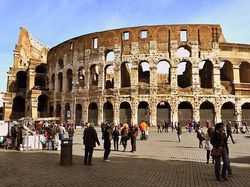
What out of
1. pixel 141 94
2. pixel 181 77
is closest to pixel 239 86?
pixel 181 77

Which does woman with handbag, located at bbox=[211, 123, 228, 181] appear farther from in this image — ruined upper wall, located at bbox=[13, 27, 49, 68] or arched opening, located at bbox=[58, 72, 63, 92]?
ruined upper wall, located at bbox=[13, 27, 49, 68]

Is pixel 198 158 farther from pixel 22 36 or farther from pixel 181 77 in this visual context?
pixel 22 36

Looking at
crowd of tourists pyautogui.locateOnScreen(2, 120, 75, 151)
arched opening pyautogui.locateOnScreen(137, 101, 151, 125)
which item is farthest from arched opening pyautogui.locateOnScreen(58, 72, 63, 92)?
crowd of tourists pyautogui.locateOnScreen(2, 120, 75, 151)

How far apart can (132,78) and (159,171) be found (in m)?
24.5

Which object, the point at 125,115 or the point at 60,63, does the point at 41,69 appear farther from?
the point at 125,115

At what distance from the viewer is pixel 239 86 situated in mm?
32344

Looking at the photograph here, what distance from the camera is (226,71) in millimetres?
34812

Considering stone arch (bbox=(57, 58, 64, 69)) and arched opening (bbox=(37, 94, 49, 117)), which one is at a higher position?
stone arch (bbox=(57, 58, 64, 69))

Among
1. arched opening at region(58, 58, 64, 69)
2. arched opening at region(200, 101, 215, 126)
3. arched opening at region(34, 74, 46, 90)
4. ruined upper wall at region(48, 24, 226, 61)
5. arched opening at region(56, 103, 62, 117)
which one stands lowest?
arched opening at region(200, 101, 215, 126)

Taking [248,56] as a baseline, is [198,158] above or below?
below

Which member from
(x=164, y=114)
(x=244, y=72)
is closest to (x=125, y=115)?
(x=164, y=114)

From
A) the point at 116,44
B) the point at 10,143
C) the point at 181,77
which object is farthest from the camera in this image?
the point at 181,77

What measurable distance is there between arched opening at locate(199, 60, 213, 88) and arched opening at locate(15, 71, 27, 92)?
26.8 metres

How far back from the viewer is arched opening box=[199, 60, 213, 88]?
33594mm
